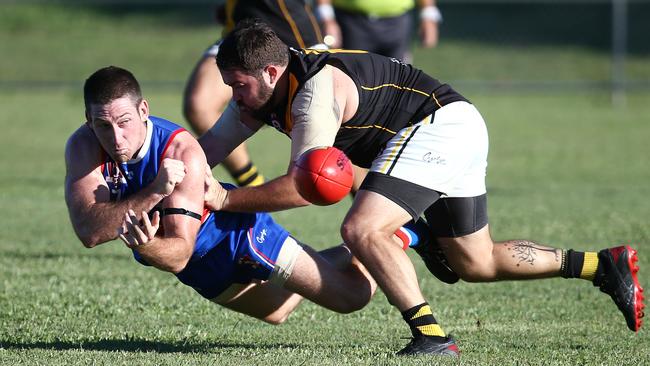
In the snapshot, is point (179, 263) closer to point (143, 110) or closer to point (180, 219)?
point (180, 219)

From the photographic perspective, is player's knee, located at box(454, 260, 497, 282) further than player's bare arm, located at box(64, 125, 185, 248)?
Yes

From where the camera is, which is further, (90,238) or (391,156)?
(391,156)

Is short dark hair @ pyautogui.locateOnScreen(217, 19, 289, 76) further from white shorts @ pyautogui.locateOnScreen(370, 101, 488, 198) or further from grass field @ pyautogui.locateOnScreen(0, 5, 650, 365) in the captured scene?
grass field @ pyautogui.locateOnScreen(0, 5, 650, 365)

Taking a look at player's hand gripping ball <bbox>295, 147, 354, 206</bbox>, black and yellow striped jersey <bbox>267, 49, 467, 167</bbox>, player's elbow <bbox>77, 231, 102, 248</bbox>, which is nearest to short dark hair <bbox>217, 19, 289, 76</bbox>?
black and yellow striped jersey <bbox>267, 49, 467, 167</bbox>

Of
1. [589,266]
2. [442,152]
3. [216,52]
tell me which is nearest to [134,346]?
[442,152]

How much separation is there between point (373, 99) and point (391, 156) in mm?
287

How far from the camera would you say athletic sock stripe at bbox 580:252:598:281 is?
600 centimetres

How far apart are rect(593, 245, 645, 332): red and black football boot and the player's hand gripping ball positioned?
5.45 feet

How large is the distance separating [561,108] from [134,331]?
16.4 metres

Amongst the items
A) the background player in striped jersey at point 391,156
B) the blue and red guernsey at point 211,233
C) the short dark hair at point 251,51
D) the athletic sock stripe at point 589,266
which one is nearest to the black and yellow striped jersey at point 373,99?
the background player in striped jersey at point 391,156

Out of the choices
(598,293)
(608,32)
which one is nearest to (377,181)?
(598,293)

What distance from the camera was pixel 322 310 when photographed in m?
6.76

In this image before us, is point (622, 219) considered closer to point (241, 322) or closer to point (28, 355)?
point (241, 322)

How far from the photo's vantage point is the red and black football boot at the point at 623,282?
585 centimetres
